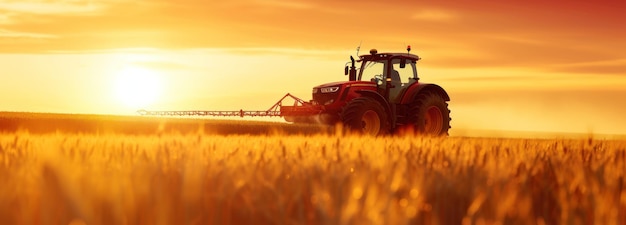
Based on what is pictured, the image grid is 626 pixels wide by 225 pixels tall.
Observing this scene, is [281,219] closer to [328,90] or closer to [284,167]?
[284,167]

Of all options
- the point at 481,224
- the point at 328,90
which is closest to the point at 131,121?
the point at 328,90

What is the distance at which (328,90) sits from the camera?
634 inches

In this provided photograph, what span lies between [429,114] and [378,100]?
95.0 inches

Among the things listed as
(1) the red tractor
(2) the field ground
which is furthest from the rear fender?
(2) the field ground

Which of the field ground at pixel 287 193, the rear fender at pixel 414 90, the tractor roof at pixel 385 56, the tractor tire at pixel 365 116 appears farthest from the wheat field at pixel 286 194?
the rear fender at pixel 414 90

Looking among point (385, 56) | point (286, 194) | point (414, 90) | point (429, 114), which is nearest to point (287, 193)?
point (286, 194)

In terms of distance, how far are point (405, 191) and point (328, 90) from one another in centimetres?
1347

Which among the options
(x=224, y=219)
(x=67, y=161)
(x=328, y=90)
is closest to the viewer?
(x=224, y=219)

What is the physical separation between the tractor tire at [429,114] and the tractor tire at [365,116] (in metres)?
0.87

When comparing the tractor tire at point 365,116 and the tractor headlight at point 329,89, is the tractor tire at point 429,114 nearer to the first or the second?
the tractor tire at point 365,116

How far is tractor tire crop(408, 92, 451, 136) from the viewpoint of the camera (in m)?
16.1

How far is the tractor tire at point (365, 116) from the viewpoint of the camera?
47.9 ft

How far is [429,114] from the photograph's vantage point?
17625 mm

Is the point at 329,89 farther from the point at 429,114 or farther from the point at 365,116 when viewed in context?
the point at 429,114
